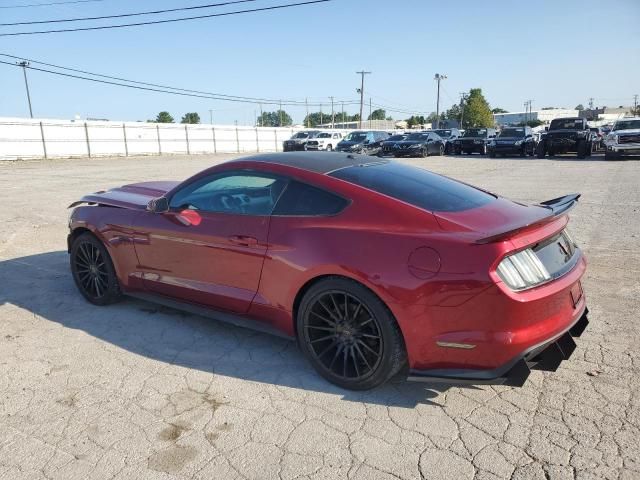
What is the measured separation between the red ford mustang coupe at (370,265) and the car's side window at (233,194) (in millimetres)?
11

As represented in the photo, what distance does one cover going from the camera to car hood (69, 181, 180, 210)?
4.65 metres

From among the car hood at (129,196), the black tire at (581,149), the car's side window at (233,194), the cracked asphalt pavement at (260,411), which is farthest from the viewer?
the black tire at (581,149)

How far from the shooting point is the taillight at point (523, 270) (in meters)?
2.77

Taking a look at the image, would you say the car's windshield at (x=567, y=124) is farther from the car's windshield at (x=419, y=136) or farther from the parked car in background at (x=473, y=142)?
the car's windshield at (x=419, y=136)

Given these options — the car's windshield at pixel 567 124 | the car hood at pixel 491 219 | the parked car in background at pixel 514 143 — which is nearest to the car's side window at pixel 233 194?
the car hood at pixel 491 219

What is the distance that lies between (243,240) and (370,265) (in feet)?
3.52

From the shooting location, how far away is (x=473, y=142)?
101ft

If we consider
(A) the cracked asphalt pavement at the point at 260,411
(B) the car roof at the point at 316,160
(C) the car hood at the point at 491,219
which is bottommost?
(A) the cracked asphalt pavement at the point at 260,411

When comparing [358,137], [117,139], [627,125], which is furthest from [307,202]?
[117,139]

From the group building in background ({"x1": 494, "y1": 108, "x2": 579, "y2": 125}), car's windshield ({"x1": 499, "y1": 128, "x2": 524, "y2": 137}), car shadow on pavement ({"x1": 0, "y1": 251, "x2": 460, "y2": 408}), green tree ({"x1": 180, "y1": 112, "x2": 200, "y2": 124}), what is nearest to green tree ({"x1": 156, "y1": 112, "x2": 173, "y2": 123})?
green tree ({"x1": 180, "y1": 112, "x2": 200, "y2": 124})

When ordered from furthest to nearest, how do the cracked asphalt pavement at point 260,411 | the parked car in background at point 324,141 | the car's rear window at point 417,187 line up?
the parked car in background at point 324,141, the car's rear window at point 417,187, the cracked asphalt pavement at point 260,411

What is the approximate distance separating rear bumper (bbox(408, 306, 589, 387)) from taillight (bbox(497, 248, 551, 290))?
35 centimetres

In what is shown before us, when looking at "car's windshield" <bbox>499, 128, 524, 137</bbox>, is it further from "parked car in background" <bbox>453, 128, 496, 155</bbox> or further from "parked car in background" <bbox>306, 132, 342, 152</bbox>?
"parked car in background" <bbox>306, 132, 342, 152</bbox>

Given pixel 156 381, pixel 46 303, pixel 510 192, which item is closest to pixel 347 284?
pixel 156 381
